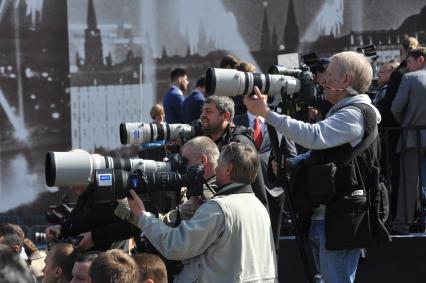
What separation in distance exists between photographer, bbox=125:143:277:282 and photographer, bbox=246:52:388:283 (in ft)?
1.52

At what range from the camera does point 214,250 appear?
4.11 metres

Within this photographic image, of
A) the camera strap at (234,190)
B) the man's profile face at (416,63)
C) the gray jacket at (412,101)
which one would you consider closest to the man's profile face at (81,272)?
the camera strap at (234,190)

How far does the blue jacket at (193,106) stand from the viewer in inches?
287

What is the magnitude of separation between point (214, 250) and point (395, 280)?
262 cm

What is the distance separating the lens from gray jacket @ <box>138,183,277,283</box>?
159 inches

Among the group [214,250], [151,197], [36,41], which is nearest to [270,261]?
[214,250]

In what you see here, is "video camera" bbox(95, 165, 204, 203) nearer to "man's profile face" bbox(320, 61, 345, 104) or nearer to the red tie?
"man's profile face" bbox(320, 61, 345, 104)

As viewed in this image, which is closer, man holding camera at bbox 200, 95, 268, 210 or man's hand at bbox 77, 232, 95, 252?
man's hand at bbox 77, 232, 95, 252

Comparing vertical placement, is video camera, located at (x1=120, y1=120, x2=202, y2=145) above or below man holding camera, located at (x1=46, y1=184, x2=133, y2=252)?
above

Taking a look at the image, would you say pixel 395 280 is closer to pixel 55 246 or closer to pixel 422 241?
pixel 422 241

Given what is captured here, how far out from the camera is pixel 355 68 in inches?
185

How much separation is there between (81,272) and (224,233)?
0.94 m

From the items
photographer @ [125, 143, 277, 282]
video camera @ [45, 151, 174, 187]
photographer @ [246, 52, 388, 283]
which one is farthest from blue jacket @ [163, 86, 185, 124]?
photographer @ [125, 143, 277, 282]

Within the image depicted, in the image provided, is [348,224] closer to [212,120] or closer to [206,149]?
[206,149]
